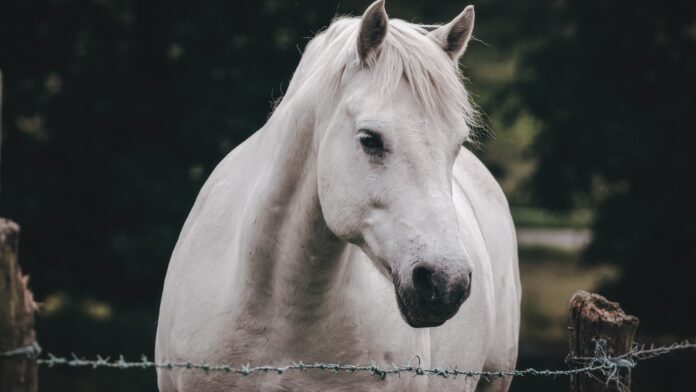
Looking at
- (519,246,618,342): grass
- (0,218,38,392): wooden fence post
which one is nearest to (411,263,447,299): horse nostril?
(0,218,38,392): wooden fence post

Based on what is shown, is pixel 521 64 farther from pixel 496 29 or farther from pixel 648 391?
pixel 648 391

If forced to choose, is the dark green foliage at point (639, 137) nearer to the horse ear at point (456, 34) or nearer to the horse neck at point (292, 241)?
the horse ear at point (456, 34)

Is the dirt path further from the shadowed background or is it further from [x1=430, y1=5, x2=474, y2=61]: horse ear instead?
[x1=430, y1=5, x2=474, y2=61]: horse ear

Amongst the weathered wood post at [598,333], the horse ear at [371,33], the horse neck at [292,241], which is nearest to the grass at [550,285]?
the weathered wood post at [598,333]

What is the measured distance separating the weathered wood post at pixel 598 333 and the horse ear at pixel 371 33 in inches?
48.4

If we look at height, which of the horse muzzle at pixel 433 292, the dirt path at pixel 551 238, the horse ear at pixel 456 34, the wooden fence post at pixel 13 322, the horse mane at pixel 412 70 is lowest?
the wooden fence post at pixel 13 322

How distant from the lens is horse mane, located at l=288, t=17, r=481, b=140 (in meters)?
3.19

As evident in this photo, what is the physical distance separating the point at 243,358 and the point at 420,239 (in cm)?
96

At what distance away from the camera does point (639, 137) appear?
38.9 feet

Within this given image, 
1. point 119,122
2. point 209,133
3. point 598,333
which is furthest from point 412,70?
point 119,122

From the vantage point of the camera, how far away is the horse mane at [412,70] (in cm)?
319

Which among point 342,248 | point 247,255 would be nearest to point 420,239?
point 342,248

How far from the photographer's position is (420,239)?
294 centimetres

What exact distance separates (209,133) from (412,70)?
700 centimetres
